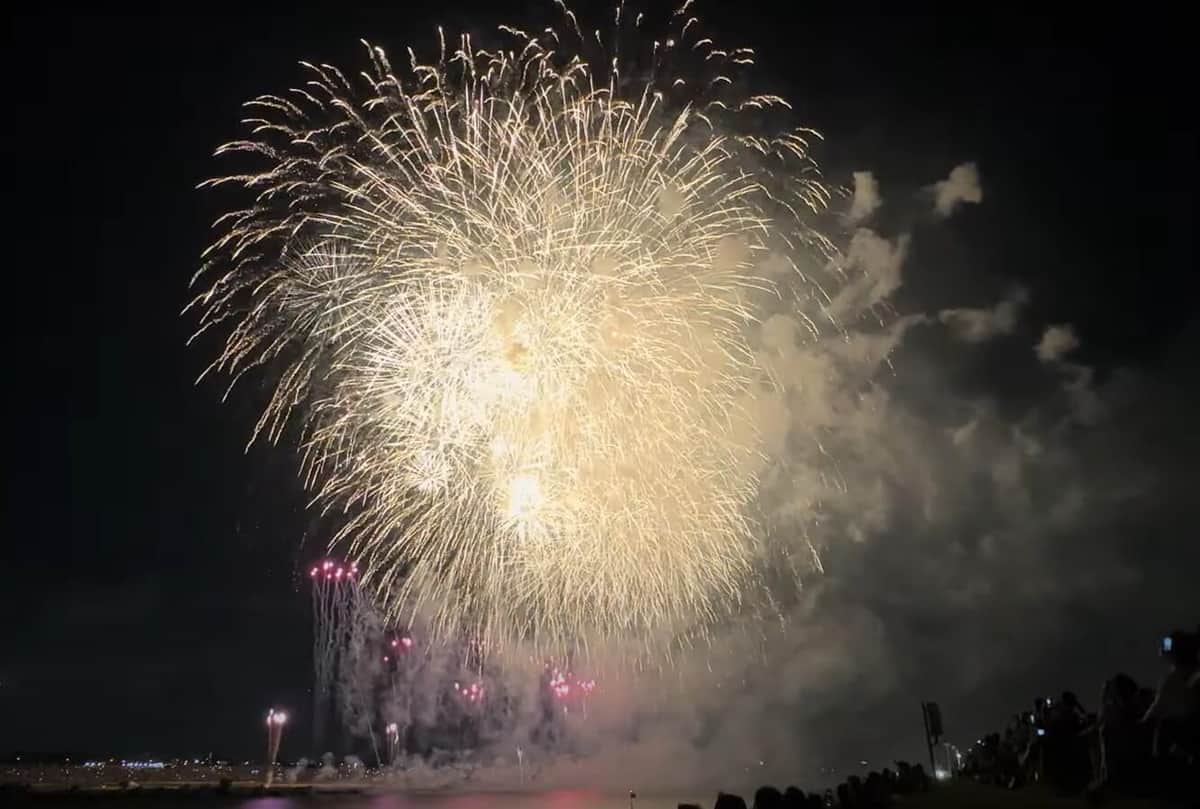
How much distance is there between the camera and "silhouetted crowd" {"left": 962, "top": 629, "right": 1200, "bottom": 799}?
847 centimetres

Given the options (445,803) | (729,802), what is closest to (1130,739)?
(729,802)

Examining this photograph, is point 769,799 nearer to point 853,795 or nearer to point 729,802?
point 729,802

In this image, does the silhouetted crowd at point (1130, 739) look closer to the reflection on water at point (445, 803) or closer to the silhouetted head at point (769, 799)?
the silhouetted head at point (769, 799)

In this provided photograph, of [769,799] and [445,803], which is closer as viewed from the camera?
[769,799]

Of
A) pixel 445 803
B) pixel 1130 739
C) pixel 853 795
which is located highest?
pixel 1130 739

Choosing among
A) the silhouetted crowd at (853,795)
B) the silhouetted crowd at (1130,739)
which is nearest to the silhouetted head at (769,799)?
the silhouetted crowd at (853,795)

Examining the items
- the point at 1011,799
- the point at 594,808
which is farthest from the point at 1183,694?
the point at 594,808

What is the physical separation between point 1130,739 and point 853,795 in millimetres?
7946

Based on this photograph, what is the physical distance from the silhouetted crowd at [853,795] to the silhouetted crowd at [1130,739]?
278 centimetres

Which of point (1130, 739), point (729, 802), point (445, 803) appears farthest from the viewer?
point (445, 803)

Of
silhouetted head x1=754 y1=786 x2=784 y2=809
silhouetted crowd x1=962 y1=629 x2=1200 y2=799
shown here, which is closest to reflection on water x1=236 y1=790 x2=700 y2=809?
silhouetted head x1=754 y1=786 x2=784 y2=809

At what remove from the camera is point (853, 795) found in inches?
667

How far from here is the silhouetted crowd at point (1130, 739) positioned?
333 inches

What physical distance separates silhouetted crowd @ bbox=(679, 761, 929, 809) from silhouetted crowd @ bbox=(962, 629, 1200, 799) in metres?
2.78
